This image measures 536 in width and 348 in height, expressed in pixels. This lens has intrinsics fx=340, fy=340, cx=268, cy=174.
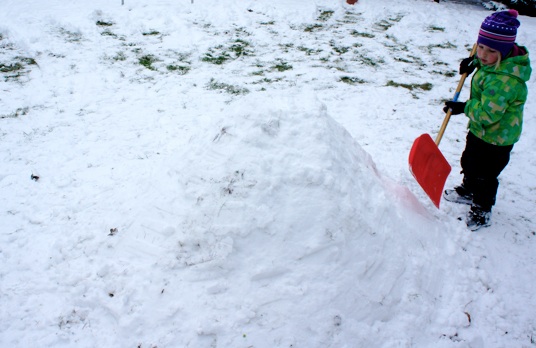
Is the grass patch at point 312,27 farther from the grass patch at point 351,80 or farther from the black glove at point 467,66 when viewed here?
the black glove at point 467,66

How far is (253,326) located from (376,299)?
84 cm

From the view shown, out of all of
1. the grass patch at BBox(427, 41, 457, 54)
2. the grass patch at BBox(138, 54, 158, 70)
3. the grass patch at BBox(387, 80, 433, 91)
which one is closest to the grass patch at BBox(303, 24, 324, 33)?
the grass patch at BBox(427, 41, 457, 54)

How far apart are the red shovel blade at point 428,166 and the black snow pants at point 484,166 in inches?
8.6

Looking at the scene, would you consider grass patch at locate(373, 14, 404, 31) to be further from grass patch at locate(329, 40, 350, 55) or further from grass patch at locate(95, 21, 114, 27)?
grass patch at locate(95, 21, 114, 27)

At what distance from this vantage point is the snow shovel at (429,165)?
9.99ft

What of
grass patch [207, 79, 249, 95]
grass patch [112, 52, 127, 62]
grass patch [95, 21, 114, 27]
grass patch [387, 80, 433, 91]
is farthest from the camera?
grass patch [95, 21, 114, 27]

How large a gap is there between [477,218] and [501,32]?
159 cm

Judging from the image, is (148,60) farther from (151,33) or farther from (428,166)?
(428,166)

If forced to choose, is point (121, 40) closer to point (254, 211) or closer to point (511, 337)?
point (254, 211)

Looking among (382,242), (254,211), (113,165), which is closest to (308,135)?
(254,211)

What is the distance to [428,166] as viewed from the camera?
3.17 meters

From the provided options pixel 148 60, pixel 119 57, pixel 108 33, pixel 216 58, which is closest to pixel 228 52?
pixel 216 58

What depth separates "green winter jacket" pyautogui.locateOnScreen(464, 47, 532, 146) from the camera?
2531 mm

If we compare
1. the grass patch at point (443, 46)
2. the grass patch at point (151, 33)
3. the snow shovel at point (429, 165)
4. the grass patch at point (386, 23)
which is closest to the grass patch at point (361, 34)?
the grass patch at point (386, 23)
